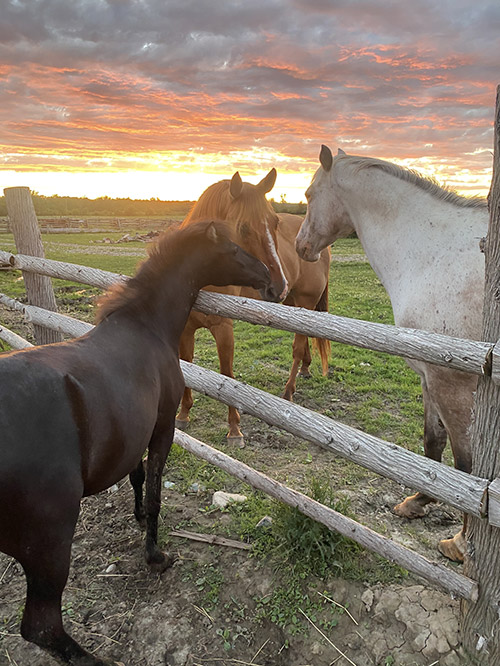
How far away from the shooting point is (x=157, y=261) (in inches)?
104

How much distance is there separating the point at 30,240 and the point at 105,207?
6087cm

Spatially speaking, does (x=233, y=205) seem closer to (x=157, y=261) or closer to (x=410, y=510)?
(x=157, y=261)

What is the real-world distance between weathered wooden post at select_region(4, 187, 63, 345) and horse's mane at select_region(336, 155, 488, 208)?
9.91 feet

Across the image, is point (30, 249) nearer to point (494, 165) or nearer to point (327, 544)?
point (327, 544)

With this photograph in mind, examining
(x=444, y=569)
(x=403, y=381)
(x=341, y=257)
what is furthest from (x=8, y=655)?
(x=341, y=257)

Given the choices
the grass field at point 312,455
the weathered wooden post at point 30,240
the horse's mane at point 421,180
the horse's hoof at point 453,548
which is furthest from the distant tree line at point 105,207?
the horse's hoof at point 453,548

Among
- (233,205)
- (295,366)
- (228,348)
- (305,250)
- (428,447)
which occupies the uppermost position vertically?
(233,205)

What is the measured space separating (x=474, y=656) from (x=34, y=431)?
2.32m

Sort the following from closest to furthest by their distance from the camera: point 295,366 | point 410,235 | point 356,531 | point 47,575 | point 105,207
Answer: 1. point 47,575
2. point 356,531
3. point 410,235
4. point 295,366
5. point 105,207

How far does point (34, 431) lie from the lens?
5.47 feet

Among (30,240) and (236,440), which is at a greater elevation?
(30,240)

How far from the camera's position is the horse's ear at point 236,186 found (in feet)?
12.4

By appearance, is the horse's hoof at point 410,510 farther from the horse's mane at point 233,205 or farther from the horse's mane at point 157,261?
the horse's mane at point 233,205

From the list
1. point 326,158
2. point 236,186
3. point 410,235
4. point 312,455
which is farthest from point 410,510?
point 236,186
